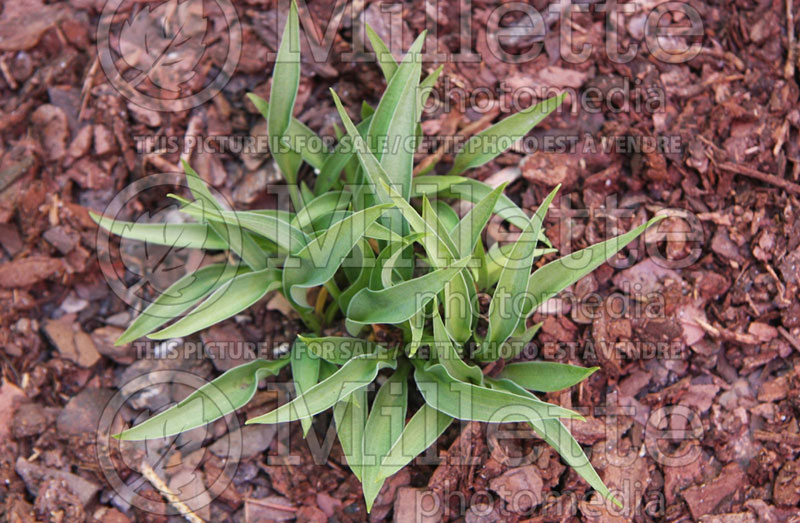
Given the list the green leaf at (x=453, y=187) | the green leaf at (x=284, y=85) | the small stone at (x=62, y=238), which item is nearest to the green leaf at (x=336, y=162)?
the green leaf at (x=284, y=85)

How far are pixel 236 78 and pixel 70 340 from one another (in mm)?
1027

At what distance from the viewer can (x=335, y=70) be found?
223 cm

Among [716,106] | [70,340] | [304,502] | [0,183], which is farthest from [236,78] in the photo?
[716,106]

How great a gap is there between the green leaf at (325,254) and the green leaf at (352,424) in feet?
1.02

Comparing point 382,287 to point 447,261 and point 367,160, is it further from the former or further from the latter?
point 367,160

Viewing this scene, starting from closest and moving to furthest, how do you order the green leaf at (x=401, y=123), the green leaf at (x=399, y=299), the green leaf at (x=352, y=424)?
the green leaf at (x=399, y=299) → the green leaf at (x=352, y=424) → the green leaf at (x=401, y=123)

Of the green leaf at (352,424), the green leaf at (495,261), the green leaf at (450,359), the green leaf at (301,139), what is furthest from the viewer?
the green leaf at (301,139)

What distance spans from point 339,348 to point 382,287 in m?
0.24

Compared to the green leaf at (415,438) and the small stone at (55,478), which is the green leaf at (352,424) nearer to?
the green leaf at (415,438)

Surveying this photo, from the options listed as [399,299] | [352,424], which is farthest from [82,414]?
[399,299]

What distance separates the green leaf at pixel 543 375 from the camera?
1627 mm

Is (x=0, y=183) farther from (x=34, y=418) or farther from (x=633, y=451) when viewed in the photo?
(x=633, y=451)

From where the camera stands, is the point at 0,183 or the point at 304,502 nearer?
the point at 304,502

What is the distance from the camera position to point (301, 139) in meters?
1.98
